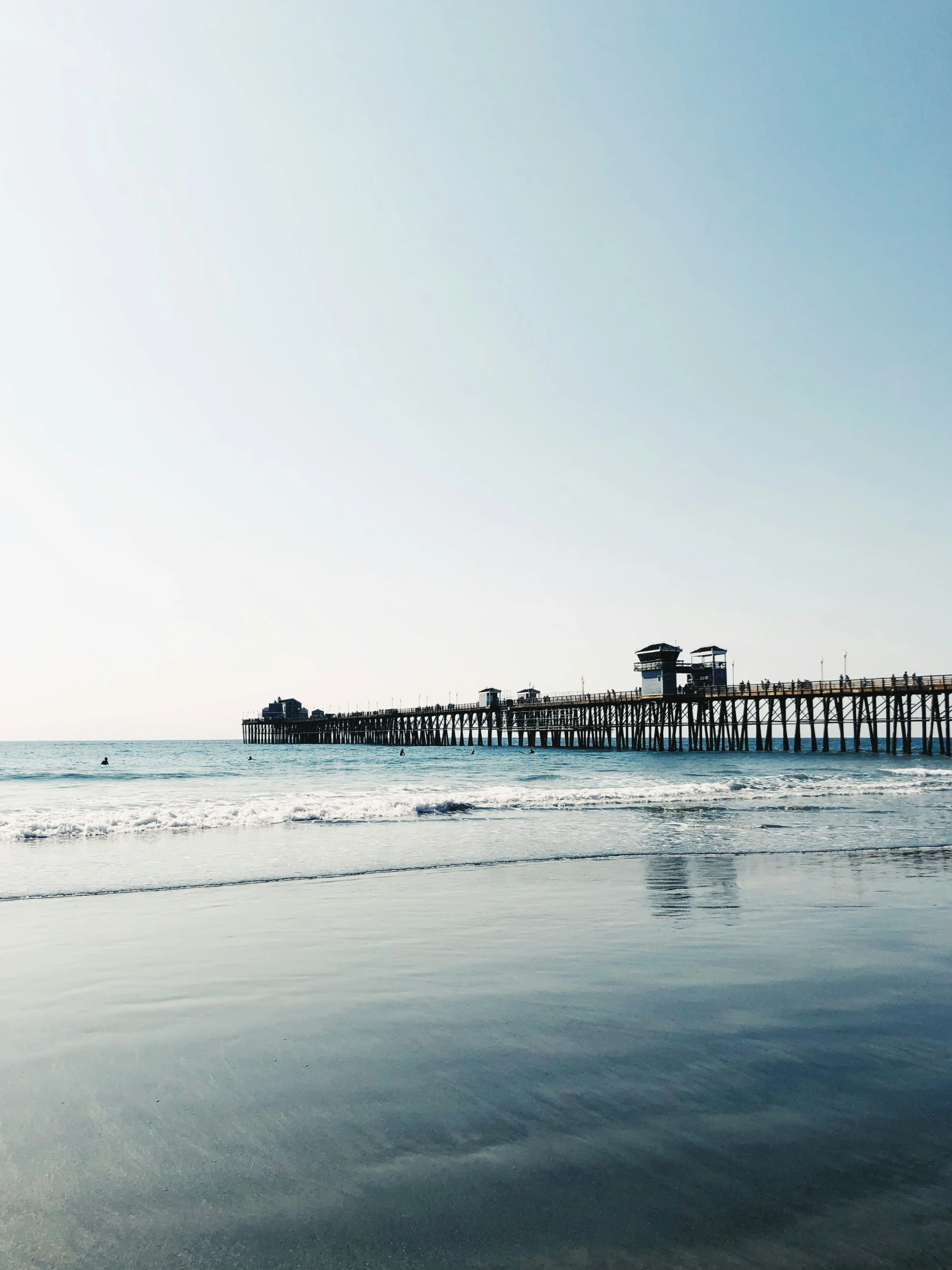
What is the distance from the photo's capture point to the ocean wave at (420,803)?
1717 cm

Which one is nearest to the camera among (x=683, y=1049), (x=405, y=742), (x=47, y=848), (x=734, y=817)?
(x=683, y=1049)

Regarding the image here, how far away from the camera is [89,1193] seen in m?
3.10

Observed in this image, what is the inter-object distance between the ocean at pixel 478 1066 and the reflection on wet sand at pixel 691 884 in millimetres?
87

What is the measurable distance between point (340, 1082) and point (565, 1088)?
1.15 metres

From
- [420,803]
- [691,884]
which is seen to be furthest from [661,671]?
[691,884]

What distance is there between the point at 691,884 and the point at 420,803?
38.0ft

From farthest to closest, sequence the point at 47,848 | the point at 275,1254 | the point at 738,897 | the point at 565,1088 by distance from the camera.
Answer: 1. the point at 47,848
2. the point at 738,897
3. the point at 565,1088
4. the point at 275,1254

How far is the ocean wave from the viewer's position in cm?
1717

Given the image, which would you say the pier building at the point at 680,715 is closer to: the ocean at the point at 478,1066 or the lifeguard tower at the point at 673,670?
the lifeguard tower at the point at 673,670

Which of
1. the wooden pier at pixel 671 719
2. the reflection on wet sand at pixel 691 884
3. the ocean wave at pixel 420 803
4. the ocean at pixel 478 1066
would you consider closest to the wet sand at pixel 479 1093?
the ocean at pixel 478 1066

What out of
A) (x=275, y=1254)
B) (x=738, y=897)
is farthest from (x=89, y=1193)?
(x=738, y=897)

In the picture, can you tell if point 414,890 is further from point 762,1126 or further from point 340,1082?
point 762,1126

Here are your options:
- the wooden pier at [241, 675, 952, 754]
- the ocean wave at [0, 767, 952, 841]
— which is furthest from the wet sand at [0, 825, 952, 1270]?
the wooden pier at [241, 675, 952, 754]

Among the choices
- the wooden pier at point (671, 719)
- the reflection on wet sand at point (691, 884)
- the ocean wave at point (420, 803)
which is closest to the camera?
the reflection on wet sand at point (691, 884)
